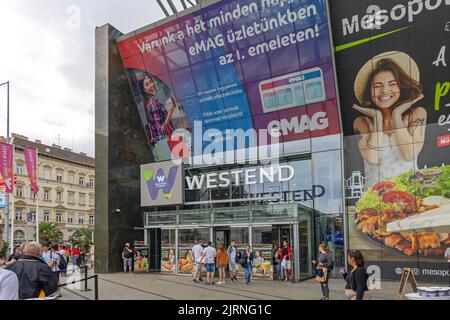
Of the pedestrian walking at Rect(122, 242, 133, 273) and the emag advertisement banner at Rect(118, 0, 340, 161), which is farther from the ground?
the emag advertisement banner at Rect(118, 0, 340, 161)

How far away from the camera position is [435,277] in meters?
17.0

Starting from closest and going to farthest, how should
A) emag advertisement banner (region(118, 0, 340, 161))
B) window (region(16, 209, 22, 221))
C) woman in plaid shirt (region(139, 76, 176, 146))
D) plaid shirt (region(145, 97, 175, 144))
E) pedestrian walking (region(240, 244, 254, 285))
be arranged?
pedestrian walking (region(240, 244, 254, 285)) → emag advertisement banner (region(118, 0, 340, 161)) → woman in plaid shirt (region(139, 76, 176, 146)) → plaid shirt (region(145, 97, 175, 144)) → window (region(16, 209, 22, 221))

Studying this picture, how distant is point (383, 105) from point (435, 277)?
7.09 metres

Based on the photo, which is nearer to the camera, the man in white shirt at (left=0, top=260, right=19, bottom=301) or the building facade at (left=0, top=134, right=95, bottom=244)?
the man in white shirt at (left=0, top=260, right=19, bottom=301)

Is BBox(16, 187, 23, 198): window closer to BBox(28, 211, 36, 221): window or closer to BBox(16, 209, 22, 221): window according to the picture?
BBox(16, 209, 22, 221): window

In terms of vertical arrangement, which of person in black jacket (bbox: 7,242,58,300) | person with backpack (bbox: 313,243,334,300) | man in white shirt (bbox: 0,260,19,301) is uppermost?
man in white shirt (bbox: 0,260,19,301)

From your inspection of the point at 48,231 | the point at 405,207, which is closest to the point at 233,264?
the point at 405,207

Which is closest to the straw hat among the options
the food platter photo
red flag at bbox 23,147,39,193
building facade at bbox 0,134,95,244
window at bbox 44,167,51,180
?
the food platter photo

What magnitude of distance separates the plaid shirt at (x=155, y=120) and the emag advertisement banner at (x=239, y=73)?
0.18ft

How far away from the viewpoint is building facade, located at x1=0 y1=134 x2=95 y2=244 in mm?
39156

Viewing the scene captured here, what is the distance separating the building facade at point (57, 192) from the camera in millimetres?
39156

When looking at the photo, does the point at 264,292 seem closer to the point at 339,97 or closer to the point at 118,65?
the point at 339,97

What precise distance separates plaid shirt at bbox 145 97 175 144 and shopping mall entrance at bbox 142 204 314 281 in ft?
14.9
